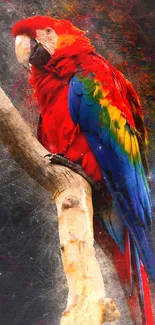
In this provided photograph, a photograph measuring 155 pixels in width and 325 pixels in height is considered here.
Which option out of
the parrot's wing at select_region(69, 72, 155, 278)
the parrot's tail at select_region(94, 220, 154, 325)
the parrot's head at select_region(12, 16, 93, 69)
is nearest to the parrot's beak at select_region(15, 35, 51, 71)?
the parrot's head at select_region(12, 16, 93, 69)

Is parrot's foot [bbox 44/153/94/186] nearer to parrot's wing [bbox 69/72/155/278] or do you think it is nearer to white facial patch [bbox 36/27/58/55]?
parrot's wing [bbox 69/72/155/278]

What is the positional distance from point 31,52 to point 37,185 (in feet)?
1.44

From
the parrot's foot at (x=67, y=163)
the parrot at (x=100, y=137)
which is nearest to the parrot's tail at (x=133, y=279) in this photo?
the parrot at (x=100, y=137)

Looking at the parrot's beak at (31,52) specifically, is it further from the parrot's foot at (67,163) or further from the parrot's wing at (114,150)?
the parrot's foot at (67,163)

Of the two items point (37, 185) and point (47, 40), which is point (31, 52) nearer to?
point (47, 40)

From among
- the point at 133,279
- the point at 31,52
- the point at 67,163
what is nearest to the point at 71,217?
the point at 67,163

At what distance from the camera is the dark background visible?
176 cm

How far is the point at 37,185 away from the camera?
71.4 inches

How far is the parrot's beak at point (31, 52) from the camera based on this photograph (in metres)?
1.81

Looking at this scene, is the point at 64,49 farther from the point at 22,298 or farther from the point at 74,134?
the point at 22,298

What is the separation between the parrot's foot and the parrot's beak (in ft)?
1.03

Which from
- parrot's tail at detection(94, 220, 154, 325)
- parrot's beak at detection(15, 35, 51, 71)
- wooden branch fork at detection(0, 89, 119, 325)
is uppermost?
parrot's beak at detection(15, 35, 51, 71)

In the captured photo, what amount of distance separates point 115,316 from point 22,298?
0.35m

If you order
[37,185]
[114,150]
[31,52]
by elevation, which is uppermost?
[31,52]
